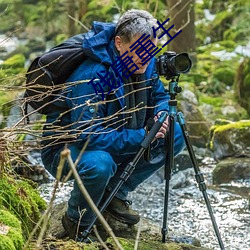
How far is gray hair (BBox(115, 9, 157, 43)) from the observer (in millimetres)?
3029

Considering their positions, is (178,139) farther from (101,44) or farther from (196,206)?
(196,206)

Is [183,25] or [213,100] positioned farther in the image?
[183,25]

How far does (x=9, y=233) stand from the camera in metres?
2.32

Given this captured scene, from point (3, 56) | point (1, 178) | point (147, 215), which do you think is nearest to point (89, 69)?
point (1, 178)

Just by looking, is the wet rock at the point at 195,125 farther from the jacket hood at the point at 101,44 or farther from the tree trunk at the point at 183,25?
the jacket hood at the point at 101,44

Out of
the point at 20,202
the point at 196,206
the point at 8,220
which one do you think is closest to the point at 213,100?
the point at 196,206

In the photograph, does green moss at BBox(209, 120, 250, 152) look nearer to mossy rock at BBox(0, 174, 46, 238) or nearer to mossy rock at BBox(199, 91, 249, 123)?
mossy rock at BBox(199, 91, 249, 123)

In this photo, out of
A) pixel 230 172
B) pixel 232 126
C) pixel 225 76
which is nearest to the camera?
pixel 230 172

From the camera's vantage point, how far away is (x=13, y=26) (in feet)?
46.5

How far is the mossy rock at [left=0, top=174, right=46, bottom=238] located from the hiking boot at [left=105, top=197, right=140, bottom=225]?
518 mm

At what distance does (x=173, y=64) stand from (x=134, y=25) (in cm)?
29

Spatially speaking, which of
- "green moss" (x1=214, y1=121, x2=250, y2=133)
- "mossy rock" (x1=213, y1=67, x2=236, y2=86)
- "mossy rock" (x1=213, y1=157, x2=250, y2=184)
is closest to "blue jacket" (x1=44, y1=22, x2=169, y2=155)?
"mossy rock" (x1=213, y1=157, x2=250, y2=184)

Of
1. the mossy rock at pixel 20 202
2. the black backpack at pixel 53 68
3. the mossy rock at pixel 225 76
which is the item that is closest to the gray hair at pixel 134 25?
the black backpack at pixel 53 68

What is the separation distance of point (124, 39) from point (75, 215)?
3.33 ft
